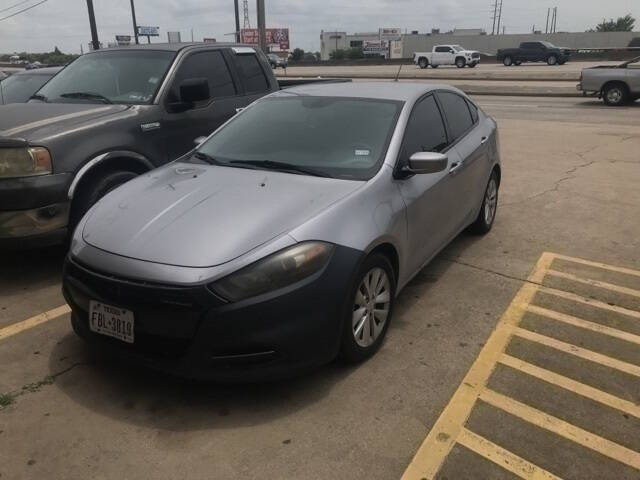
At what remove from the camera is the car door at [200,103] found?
5.50 meters

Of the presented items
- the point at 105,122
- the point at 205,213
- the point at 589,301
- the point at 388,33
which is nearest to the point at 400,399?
the point at 205,213

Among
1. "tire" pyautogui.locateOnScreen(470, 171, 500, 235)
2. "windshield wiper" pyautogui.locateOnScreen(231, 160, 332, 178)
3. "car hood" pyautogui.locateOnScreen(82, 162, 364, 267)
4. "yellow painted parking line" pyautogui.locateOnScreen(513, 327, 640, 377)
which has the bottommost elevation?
"yellow painted parking line" pyautogui.locateOnScreen(513, 327, 640, 377)

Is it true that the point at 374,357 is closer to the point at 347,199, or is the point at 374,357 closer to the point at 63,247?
the point at 347,199

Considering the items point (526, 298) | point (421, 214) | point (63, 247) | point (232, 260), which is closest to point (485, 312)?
point (526, 298)

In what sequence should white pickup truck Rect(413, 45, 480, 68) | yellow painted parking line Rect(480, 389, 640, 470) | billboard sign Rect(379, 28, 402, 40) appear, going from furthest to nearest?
billboard sign Rect(379, 28, 402, 40) < white pickup truck Rect(413, 45, 480, 68) < yellow painted parking line Rect(480, 389, 640, 470)

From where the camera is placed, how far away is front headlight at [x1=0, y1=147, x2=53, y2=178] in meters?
4.36

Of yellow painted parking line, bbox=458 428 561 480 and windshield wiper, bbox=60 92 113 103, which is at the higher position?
windshield wiper, bbox=60 92 113 103

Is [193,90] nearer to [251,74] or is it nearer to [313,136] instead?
[251,74]

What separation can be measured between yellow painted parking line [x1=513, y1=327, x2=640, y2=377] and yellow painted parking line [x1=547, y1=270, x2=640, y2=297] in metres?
Answer: 1.15

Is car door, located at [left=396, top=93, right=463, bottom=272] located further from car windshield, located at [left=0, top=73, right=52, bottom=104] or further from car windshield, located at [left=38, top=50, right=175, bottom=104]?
car windshield, located at [left=0, top=73, right=52, bottom=104]

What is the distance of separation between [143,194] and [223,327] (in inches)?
50.4

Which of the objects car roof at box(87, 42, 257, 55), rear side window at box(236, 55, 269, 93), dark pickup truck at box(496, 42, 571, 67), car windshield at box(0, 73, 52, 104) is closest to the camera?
car roof at box(87, 42, 257, 55)

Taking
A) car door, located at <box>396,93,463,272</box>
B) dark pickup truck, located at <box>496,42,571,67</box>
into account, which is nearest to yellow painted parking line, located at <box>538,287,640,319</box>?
car door, located at <box>396,93,463,272</box>

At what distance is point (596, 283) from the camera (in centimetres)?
469
